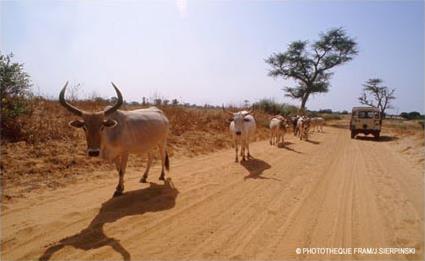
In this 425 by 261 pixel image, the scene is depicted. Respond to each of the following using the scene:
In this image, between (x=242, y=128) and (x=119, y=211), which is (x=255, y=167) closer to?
(x=242, y=128)

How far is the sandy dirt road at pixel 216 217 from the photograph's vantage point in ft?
16.3

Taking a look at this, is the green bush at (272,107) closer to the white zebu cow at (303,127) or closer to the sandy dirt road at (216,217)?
the white zebu cow at (303,127)

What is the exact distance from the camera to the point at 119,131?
25.2 feet

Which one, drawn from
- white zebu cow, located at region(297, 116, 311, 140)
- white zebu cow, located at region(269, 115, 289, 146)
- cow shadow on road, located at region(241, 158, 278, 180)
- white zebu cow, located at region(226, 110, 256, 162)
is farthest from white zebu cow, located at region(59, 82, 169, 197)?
white zebu cow, located at region(297, 116, 311, 140)

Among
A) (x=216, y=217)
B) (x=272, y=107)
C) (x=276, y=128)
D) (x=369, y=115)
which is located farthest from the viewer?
(x=272, y=107)

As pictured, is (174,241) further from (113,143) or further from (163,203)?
(113,143)

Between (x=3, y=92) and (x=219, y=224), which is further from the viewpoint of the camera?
(x=3, y=92)

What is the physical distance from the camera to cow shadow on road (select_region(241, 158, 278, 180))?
1005cm

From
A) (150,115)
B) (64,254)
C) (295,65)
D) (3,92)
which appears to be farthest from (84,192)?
(295,65)

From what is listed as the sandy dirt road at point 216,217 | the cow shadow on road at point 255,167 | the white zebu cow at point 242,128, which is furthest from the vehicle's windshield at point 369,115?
the sandy dirt road at point 216,217

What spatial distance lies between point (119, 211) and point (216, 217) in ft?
5.91

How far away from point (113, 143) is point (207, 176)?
3087 mm

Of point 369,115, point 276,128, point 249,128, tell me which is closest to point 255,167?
point 249,128

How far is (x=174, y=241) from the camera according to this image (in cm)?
526
